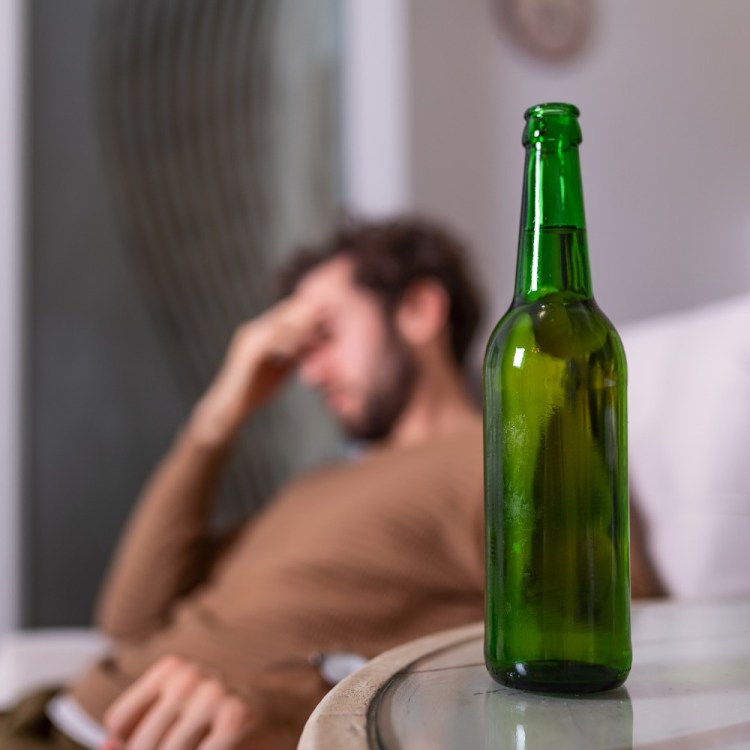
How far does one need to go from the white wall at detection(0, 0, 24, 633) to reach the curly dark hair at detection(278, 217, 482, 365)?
651mm

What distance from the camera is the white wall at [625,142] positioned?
2182 mm

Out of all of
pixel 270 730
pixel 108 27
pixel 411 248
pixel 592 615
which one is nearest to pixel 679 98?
pixel 411 248

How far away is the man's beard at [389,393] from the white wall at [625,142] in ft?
2.09

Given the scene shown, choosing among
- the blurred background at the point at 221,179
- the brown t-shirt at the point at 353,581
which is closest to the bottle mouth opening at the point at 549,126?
the brown t-shirt at the point at 353,581

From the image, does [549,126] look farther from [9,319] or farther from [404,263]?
[9,319]

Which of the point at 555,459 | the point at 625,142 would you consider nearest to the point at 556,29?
the point at 625,142

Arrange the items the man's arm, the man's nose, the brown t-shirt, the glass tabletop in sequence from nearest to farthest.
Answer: the glass tabletop < the brown t-shirt < the man's arm < the man's nose

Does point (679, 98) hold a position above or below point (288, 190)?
above

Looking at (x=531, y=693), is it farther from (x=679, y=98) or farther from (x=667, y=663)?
(x=679, y=98)

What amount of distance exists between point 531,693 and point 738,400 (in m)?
0.57

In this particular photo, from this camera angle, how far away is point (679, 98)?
221 centimetres

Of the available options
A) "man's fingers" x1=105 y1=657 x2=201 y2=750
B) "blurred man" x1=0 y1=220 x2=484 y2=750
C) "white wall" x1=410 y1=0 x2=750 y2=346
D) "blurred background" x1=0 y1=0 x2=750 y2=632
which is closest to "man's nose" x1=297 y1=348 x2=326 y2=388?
"blurred man" x1=0 y1=220 x2=484 y2=750

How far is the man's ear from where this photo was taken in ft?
5.46

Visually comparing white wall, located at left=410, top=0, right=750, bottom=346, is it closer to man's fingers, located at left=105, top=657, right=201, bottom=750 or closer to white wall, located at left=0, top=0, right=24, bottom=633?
white wall, located at left=0, top=0, right=24, bottom=633
